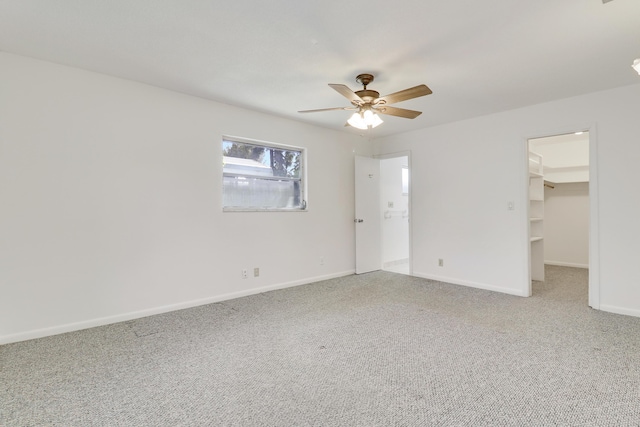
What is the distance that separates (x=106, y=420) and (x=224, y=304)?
1.98m

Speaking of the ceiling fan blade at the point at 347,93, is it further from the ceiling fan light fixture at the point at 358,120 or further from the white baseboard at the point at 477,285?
the white baseboard at the point at 477,285

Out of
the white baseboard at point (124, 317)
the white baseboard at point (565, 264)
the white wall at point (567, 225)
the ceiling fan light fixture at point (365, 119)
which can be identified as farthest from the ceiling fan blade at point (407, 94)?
the white baseboard at point (565, 264)

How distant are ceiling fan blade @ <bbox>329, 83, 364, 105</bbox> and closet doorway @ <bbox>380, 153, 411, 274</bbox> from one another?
2768mm

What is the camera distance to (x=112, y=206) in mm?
3041

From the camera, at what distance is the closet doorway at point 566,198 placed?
5582 millimetres

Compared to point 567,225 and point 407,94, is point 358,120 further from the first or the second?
point 567,225

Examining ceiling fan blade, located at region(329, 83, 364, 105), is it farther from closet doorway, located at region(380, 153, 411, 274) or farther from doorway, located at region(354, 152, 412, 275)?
closet doorway, located at region(380, 153, 411, 274)

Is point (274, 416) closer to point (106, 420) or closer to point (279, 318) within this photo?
point (106, 420)

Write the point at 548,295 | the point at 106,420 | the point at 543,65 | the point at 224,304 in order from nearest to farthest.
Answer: the point at 106,420, the point at 543,65, the point at 224,304, the point at 548,295

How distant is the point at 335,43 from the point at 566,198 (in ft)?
19.1

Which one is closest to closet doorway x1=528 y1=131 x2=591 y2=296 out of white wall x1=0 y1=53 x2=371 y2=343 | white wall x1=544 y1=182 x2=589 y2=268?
white wall x1=544 y1=182 x2=589 y2=268

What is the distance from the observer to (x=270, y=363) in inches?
87.8

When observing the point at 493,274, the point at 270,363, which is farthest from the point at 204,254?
the point at 493,274

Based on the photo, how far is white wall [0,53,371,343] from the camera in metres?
2.63
